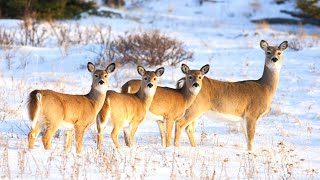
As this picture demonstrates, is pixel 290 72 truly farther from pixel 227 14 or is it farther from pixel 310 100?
pixel 227 14

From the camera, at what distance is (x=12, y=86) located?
49.2 ft

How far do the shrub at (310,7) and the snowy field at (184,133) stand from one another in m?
0.82

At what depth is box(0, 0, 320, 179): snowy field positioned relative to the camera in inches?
333

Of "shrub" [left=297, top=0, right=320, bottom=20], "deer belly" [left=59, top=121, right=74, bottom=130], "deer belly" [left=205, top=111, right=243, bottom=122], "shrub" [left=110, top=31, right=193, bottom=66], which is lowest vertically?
"deer belly" [left=59, top=121, right=74, bottom=130]

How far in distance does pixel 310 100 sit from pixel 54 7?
1509 cm

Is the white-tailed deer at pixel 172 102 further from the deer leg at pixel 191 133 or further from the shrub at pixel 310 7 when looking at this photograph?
the shrub at pixel 310 7

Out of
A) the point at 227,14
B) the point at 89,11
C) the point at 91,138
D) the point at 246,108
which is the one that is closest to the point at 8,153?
the point at 91,138

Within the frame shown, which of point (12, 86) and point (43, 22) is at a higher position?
point (43, 22)

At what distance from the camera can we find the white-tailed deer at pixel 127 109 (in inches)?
410

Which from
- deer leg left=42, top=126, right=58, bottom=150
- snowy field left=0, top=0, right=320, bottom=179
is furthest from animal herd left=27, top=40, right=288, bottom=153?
deer leg left=42, top=126, right=58, bottom=150

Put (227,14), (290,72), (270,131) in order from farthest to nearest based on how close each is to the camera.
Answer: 1. (227,14)
2. (290,72)
3. (270,131)

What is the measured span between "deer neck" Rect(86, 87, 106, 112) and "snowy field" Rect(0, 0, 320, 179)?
0.64 m

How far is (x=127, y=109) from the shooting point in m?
10.7

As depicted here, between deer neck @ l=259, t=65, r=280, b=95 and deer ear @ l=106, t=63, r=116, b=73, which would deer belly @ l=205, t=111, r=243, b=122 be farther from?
deer ear @ l=106, t=63, r=116, b=73
